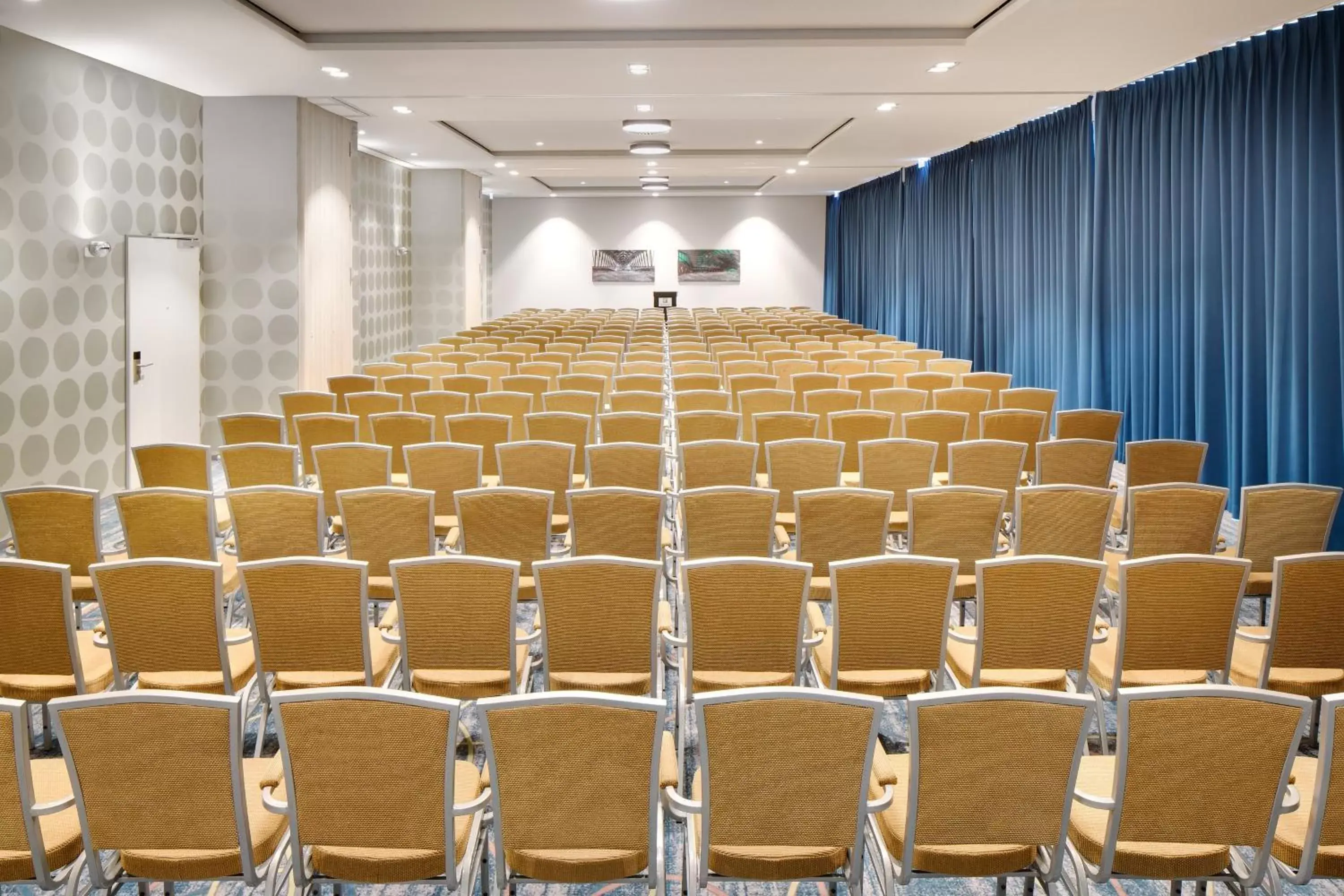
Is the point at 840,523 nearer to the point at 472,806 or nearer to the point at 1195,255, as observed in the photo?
the point at 472,806

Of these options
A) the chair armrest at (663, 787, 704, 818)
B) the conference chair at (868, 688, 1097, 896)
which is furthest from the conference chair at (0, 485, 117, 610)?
the conference chair at (868, 688, 1097, 896)

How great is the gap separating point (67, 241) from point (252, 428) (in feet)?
9.92

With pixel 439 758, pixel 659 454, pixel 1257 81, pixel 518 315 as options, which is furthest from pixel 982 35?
pixel 518 315

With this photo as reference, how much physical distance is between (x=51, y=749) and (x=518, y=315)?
2031 cm

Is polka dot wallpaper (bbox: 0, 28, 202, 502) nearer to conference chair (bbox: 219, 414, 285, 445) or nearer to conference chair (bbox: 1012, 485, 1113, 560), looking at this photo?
conference chair (bbox: 219, 414, 285, 445)

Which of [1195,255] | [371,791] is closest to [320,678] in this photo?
[371,791]

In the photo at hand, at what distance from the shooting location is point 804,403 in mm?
9852

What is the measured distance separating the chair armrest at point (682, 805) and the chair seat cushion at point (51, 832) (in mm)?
1493

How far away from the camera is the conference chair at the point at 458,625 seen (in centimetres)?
404

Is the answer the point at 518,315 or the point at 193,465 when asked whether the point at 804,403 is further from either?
the point at 518,315

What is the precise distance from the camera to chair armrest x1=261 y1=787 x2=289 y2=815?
115 inches

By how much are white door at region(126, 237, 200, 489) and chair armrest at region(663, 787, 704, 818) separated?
8.96 m

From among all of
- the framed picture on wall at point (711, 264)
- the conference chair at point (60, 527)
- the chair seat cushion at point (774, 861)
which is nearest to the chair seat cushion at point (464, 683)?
the chair seat cushion at point (774, 861)

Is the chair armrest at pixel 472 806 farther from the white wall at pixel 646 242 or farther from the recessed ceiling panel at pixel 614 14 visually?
the white wall at pixel 646 242
